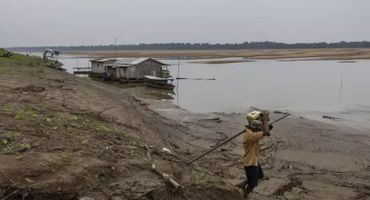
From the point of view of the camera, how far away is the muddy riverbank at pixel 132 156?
7012mm

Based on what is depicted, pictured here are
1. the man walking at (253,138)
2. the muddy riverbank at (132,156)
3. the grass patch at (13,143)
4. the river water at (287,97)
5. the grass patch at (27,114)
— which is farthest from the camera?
the river water at (287,97)

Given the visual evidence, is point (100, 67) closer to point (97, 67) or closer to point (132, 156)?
point (97, 67)

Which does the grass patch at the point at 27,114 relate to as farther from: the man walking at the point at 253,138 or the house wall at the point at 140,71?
the house wall at the point at 140,71

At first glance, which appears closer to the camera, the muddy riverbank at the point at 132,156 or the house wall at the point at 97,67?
the muddy riverbank at the point at 132,156

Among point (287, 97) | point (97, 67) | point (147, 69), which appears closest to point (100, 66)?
point (97, 67)

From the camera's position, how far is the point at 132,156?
8.83 m

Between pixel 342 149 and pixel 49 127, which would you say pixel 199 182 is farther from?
pixel 342 149

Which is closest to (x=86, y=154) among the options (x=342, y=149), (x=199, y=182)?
(x=199, y=182)

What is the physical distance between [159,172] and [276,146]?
33.1 ft

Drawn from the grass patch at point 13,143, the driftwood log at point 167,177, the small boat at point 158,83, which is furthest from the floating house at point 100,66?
the driftwood log at point 167,177

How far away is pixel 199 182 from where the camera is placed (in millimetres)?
8320

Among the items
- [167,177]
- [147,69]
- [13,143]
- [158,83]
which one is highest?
[13,143]

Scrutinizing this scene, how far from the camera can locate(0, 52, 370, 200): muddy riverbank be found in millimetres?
7012

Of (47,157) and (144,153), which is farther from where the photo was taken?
(144,153)
